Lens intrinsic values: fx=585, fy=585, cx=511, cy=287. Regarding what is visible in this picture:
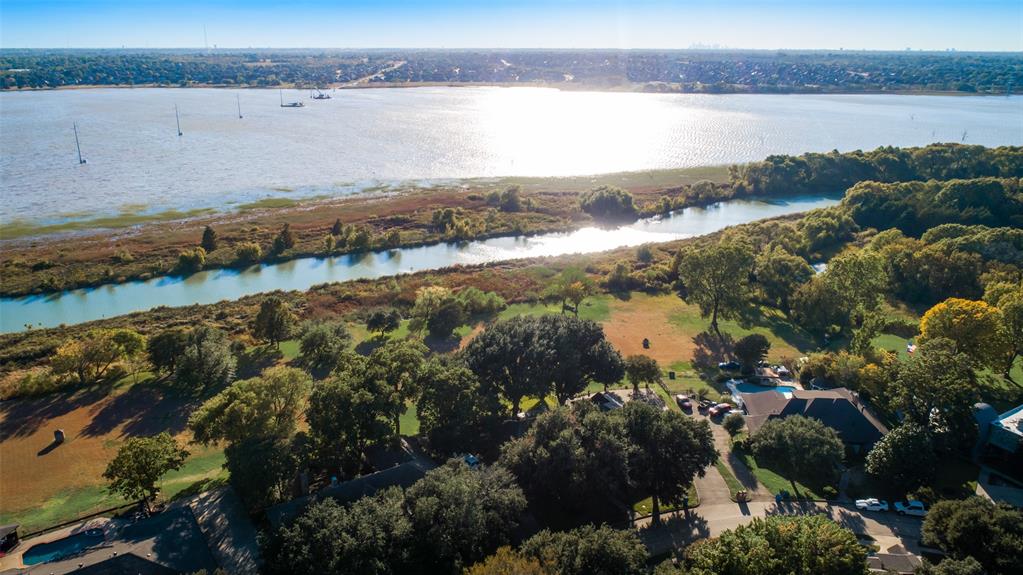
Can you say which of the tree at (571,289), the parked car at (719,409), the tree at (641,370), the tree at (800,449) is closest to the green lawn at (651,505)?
the tree at (800,449)

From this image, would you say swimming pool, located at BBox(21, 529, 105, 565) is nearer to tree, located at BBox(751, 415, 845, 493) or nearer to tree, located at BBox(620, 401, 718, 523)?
tree, located at BBox(620, 401, 718, 523)

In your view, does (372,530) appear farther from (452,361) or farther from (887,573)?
(887,573)

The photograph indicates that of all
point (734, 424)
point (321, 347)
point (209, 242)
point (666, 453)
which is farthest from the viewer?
point (209, 242)

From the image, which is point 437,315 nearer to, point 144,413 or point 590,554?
point 144,413

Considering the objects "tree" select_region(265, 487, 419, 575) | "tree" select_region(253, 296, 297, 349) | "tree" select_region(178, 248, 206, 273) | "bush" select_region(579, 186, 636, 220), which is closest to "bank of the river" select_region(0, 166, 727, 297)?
"tree" select_region(178, 248, 206, 273)

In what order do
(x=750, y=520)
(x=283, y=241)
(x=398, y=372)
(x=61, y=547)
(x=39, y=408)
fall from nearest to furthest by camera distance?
Answer: (x=61, y=547) → (x=750, y=520) → (x=398, y=372) → (x=39, y=408) → (x=283, y=241)

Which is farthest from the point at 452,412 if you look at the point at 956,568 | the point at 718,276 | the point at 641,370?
the point at 718,276

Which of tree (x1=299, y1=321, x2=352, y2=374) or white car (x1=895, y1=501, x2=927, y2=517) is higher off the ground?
tree (x1=299, y1=321, x2=352, y2=374)
